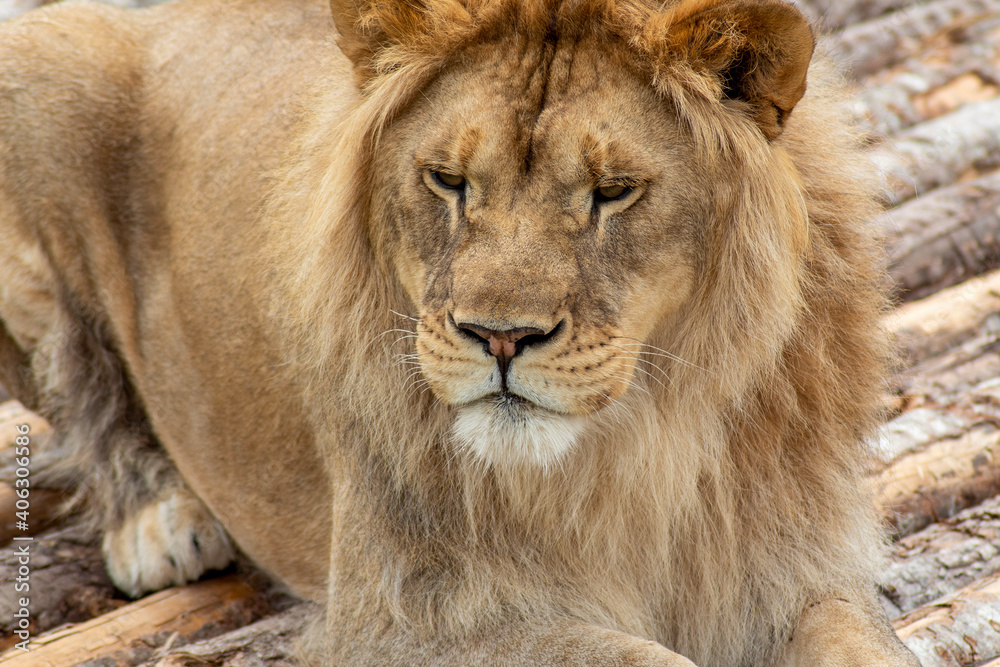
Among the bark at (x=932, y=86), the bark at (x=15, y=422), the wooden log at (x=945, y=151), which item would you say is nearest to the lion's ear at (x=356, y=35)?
the bark at (x=15, y=422)

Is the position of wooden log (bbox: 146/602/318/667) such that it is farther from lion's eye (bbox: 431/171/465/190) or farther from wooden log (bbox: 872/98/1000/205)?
wooden log (bbox: 872/98/1000/205)

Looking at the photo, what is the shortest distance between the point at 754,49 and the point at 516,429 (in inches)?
37.8

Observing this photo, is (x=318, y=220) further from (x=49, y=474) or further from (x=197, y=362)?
(x=49, y=474)

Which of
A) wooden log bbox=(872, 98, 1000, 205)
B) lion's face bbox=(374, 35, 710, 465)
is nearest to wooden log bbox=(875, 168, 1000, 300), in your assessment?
wooden log bbox=(872, 98, 1000, 205)

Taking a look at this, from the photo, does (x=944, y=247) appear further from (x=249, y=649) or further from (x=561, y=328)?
(x=249, y=649)

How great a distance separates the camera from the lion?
89.4 inches

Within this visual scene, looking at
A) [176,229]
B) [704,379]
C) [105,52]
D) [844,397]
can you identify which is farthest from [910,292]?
[105,52]

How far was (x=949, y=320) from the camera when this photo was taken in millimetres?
4383

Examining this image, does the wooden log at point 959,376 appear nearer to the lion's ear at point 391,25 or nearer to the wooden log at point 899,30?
the wooden log at point 899,30

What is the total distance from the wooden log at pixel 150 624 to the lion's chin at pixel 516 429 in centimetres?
164

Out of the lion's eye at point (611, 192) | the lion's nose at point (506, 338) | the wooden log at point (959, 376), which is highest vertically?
the lion's eye at point (611, 192)

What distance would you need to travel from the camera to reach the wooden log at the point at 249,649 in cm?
312

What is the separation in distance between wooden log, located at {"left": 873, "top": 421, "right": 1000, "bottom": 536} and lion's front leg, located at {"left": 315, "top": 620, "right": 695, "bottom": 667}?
4.84 ft

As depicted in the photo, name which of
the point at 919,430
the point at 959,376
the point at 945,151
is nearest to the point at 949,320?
the point at 959,376
